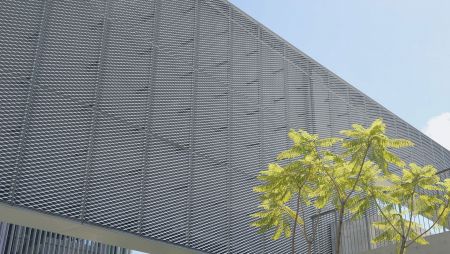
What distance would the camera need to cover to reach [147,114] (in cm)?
1769

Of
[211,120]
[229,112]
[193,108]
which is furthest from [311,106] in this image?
[193,108]

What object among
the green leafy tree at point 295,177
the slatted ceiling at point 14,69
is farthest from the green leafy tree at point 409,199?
the slatted ceiling at point 14,69

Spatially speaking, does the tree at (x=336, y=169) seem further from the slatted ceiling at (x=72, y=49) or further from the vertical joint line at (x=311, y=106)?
the vertical joint line at (x=311, y=106)

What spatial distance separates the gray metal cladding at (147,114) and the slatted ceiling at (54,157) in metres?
0.03

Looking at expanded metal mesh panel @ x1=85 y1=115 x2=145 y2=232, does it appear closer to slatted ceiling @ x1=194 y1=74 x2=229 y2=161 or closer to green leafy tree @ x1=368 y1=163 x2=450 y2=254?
slatted ceiling @ x1=194 y1=74 x2=229 y2=161

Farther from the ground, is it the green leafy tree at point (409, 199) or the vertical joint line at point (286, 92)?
the vertical joint line at point (286, 92)

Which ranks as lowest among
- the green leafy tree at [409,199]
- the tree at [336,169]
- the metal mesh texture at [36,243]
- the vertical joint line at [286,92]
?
the green leafy tree at [409,199]

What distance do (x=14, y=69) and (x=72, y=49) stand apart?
2.06 m

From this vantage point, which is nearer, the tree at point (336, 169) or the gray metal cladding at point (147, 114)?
the gray metal cladding at point (147, 114)

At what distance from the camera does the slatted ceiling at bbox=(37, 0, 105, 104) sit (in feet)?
50.8

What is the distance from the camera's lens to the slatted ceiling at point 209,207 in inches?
717

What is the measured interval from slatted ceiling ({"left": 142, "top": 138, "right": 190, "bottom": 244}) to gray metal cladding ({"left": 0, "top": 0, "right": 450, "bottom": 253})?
0.04 m

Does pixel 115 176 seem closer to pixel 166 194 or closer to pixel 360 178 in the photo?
pixel 166 194

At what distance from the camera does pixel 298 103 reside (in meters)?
24.8
